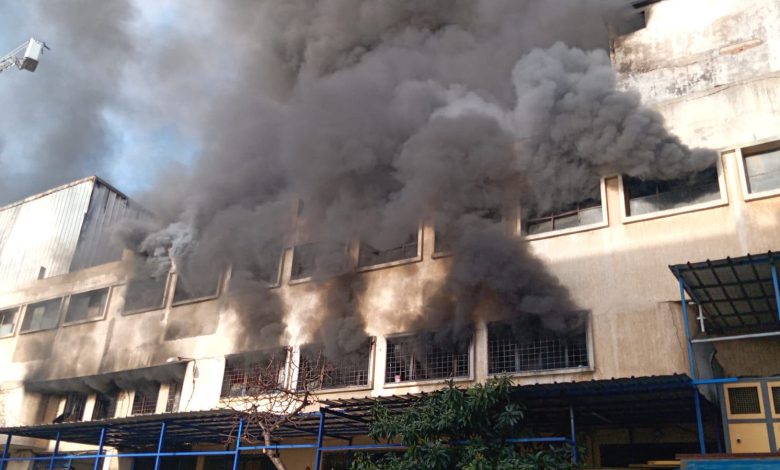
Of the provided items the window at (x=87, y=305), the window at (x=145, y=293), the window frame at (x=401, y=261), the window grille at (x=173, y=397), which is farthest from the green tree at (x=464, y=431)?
the window at (x=87, y=305)

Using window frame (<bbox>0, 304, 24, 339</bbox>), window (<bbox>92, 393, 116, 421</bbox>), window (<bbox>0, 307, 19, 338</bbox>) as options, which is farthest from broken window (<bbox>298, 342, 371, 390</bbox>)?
window (<bbox>0, 307, 19, 338</bbox>)

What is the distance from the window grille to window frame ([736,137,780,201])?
1535 cm

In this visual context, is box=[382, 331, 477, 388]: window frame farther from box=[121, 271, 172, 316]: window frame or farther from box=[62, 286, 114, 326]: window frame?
box=[62, 286, 114, 326]: window frame

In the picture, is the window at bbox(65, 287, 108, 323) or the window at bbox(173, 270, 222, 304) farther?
the window at bbox(65, 287, 108, 323)

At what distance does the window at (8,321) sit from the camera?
26.8 m

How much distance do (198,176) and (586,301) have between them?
46.0ft

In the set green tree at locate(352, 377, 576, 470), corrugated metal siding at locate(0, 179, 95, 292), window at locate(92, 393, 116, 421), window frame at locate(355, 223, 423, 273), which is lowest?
green tree at locate(352, 377, 576, 470)

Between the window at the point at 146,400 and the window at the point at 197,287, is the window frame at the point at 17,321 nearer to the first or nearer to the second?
the window at the point at 146,400

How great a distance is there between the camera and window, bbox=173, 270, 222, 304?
20.4 m

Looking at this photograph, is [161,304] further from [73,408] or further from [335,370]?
[335,370]

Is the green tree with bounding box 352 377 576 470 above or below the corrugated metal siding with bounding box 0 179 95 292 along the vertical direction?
below

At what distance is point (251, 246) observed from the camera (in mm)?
19938

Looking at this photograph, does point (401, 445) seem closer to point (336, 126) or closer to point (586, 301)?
point (586, 301)

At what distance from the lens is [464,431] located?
11.3 meters
